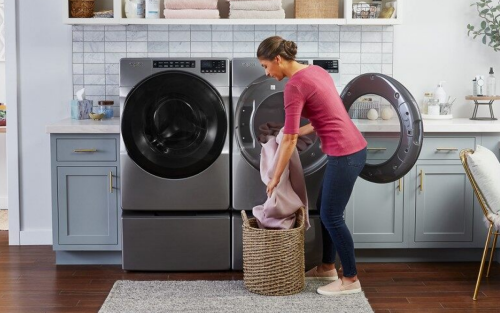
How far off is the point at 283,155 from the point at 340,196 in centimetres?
34

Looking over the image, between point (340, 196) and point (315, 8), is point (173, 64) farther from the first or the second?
point (340, 196)

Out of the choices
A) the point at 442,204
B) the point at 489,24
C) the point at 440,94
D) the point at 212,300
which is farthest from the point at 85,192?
the point at 489,24

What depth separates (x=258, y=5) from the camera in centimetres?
465

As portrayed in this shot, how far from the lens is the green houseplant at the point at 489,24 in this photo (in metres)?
4.91

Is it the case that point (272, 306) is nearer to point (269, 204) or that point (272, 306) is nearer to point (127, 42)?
point (269, 204)

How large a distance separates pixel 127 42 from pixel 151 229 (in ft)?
4.30

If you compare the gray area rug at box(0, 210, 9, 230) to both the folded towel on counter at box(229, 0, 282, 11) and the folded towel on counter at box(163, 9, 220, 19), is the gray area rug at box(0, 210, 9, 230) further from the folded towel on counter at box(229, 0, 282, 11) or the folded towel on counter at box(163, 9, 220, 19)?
the folded towel on counter at box(229, 0, 282, 11)

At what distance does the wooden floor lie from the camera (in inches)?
152

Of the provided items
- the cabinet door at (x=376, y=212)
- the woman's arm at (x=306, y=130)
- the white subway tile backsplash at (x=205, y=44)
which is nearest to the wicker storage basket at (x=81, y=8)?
the white subway tile backsplash at (x=205, y=44)

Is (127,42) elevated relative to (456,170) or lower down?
elevated

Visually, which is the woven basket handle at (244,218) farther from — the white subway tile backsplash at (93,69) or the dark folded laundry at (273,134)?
the white subway tile backsplash at (93,69)

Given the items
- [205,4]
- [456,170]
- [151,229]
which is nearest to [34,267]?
[151,229]

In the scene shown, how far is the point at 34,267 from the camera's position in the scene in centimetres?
456

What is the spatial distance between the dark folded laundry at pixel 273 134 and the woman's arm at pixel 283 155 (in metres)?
0.36
